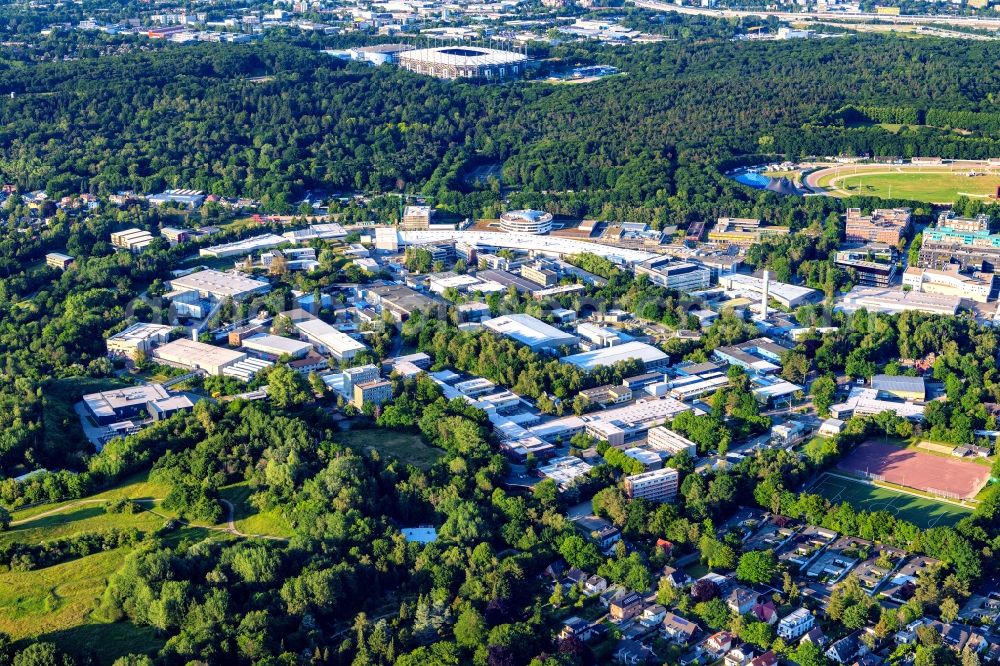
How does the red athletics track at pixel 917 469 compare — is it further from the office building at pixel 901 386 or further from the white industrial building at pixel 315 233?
the white industrial building at pixel 315 233

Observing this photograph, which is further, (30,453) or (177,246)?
(177,246)

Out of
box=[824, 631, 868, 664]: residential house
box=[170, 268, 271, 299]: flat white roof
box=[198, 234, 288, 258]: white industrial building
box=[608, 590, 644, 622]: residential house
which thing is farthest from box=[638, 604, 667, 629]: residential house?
box=[198, 234, 288, 258]: white industrial building

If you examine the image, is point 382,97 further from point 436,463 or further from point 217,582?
point 217,582

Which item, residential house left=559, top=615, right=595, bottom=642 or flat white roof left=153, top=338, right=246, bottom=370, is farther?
flat white roof left=153, top=338, right=246, bottom=370

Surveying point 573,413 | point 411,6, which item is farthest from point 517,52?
point 573,413

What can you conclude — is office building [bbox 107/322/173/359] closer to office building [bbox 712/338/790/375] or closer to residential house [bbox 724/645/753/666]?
office building [bbox 712/338/790/375]

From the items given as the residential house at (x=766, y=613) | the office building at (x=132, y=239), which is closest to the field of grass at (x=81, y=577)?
the residential house at (x=766, y=613)
